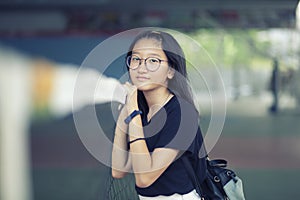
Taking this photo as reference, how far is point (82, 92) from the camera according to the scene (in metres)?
0.85

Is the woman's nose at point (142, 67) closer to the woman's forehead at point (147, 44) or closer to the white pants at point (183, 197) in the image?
the woman's forehead at point (147, 44)

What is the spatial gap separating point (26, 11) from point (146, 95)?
4.67 meters

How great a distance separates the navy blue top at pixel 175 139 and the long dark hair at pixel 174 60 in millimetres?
15

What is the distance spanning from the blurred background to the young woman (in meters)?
1.80

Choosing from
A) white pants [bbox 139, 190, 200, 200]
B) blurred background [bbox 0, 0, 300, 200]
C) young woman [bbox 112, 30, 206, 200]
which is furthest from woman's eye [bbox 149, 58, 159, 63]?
blurred background [bbox 0, 0, 300, 200]

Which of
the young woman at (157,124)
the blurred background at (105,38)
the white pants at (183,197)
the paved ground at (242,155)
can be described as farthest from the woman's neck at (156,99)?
the blurred background at (105,38)

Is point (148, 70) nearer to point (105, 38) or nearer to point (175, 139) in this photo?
point (175, 139)

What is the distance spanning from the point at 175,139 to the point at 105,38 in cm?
271

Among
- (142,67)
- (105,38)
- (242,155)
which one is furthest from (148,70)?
(242,155)

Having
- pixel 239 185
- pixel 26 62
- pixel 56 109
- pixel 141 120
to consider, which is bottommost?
pixel 239 185

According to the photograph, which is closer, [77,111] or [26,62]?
[77,111]

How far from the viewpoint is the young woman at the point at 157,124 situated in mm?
776

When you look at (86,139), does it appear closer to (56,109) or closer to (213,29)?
(213,29)

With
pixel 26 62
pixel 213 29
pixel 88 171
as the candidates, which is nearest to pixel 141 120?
pixel 88 171
